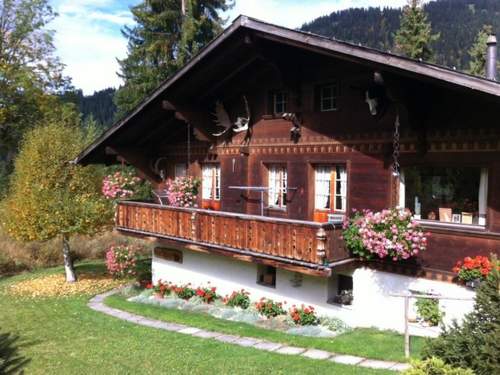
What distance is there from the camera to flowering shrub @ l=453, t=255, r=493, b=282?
936 centimetres

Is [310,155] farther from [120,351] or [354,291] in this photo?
[120,351]

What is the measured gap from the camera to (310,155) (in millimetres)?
13242

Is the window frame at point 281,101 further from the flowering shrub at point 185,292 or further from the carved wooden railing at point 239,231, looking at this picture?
the flowering shrub at point 185,292

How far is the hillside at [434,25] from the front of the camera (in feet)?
316

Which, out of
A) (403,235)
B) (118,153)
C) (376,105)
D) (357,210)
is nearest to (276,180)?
(357,210)

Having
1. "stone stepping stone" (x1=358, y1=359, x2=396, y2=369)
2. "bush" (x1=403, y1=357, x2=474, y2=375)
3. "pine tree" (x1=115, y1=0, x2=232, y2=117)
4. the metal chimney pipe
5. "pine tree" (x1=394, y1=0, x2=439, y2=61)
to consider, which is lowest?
"stone stepping stone" (x1=358, y1=359, x2=396, y2=369)

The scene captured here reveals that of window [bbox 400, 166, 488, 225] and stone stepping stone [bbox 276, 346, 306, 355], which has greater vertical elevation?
window [bbox 400, 166, 488, 225]

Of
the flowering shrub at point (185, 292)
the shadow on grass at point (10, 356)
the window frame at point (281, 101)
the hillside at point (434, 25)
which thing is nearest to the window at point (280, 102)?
the window frame at point (281, 101)

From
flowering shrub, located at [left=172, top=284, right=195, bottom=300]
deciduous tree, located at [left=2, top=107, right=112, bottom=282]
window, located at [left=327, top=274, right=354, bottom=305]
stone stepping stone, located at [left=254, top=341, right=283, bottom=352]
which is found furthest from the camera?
deciduous tree, located at [left=2, top=107, right=112, bottom=282]

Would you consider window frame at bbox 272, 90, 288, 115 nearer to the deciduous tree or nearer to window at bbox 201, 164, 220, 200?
window at bbox 201, 164, 220, 200

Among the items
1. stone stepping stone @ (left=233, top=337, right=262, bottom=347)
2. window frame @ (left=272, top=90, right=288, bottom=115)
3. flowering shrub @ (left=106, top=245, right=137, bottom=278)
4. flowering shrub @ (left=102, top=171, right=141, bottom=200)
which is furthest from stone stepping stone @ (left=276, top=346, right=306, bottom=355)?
flowering shrub @ (left=106, top=245, right=137, bottom=278)

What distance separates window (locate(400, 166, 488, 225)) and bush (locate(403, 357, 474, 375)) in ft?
A: 15.1

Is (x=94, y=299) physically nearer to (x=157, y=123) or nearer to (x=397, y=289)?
(x=157, y=123)

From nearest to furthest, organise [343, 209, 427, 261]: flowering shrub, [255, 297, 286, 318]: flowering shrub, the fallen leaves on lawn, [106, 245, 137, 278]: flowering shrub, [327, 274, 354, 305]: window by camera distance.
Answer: [343, 209, 427, 261]: flowering shrub
[327, 274, 354, 305]: window
[255, 297, 286, 318]: flowering shrub
[106, 245, 137, 278]: flowering shrub
the fallen leaves on lawn
